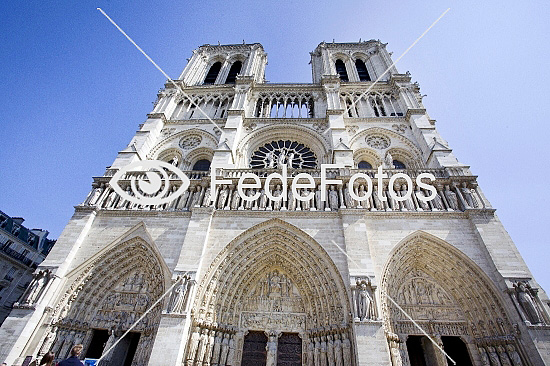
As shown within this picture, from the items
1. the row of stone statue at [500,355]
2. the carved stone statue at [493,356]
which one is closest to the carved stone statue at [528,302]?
the row of stone statue at [500,355]

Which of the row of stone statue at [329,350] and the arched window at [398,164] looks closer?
the row of stone statue at [329,350]

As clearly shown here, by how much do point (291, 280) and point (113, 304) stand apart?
499cm

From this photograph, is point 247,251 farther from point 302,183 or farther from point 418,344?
point 418,344

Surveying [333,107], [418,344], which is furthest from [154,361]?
[333,107]

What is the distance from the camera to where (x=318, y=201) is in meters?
8.71

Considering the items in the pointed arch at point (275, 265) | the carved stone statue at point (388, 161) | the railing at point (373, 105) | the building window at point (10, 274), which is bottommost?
the pointed arch at point (275, 265)

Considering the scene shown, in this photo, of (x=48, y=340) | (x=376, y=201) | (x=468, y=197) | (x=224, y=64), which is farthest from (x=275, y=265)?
(x=224, y=64)

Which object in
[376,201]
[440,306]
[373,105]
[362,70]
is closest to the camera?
[440,306]

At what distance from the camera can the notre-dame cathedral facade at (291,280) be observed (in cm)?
635

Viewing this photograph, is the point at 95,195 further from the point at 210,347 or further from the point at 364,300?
the point at 364,300

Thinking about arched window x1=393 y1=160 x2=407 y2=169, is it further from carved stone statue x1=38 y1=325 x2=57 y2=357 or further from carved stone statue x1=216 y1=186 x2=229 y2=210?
carved stone statue x1=38 y1=325 x2=57 y2=357

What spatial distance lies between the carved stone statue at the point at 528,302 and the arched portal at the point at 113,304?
27.6ft

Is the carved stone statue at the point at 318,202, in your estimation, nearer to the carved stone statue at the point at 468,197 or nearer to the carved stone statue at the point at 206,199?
the carved stone statue at the point at 206,199

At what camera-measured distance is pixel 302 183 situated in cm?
920
